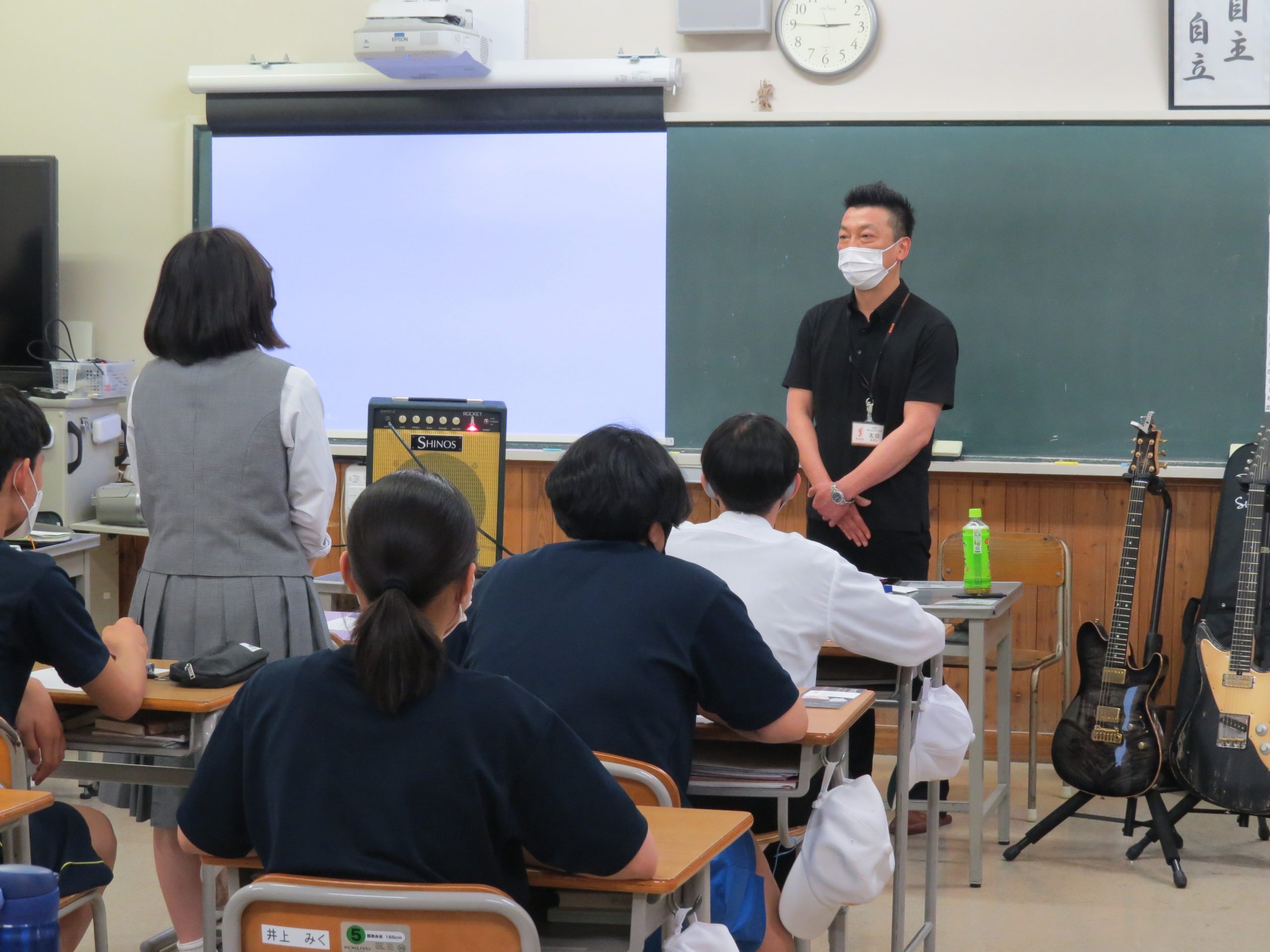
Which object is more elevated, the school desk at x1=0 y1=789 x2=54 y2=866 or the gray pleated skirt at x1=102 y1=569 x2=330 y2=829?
the gray pleated skirt at x1=102 y1=569 x2=330 y2=829

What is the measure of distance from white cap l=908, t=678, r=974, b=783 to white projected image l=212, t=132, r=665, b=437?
86.3 inches

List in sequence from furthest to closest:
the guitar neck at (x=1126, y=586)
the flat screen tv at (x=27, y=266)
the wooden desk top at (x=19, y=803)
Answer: the flat screen tv at (x=27, y=266)
the guitar neck at (x=1126, y=586)
the wooden desk top at (x=19, y=803)

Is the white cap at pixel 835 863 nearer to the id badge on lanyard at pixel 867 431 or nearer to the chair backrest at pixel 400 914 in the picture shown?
the chair backrest at pixel 400 914

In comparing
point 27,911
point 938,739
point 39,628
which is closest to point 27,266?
point 39,628

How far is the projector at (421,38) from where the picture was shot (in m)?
4.60

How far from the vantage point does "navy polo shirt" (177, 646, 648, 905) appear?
145cm

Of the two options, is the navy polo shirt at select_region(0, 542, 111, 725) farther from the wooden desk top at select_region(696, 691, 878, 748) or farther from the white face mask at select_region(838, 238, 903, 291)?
the white face mask at select_region(838, 238, 903, 291)

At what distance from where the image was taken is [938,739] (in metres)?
2.87

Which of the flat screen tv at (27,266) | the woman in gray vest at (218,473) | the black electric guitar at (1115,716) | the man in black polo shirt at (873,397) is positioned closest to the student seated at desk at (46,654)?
the woman in gray vest at (218,473)

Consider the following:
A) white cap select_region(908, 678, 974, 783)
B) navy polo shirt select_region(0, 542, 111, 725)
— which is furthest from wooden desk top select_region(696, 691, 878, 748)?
navy polo shirt select_region(0, 542, 111, 725)

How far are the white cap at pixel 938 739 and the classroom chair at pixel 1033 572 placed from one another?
4.25 feet

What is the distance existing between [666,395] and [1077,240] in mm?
1472

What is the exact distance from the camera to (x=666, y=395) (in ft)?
16.1

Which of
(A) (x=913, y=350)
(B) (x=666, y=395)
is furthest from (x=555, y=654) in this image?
(B) (x=666, y=395)
